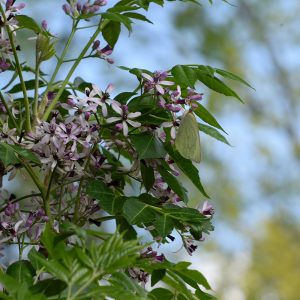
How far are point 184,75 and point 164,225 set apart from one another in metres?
0.23

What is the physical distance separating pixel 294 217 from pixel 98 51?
10.6 meters

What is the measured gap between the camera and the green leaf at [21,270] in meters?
0.86

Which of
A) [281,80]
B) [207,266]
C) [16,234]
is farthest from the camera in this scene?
[207,266]

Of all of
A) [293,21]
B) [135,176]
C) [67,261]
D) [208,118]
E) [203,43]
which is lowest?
[67,261]

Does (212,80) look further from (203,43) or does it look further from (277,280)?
(277,280)

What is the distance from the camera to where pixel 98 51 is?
111 centimetres

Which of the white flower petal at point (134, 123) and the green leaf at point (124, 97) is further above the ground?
the green leaf at point (124, 97)

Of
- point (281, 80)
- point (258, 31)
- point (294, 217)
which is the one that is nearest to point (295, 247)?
point (294, 217)

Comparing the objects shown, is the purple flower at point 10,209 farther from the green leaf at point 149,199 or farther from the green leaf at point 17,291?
the green leaf at point 17,291

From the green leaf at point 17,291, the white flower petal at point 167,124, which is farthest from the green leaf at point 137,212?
the green leaf at point 17,291

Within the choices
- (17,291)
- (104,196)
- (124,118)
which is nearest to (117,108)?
(124,118)

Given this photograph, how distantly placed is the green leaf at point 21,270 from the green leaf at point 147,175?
0.20 meters

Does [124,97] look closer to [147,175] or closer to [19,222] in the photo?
[147,175]

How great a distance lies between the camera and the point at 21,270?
869 mm
